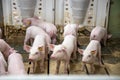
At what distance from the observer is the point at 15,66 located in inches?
71.4

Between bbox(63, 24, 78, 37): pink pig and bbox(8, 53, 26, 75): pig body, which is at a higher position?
bbox(63, 24, 78, 37): pink pig

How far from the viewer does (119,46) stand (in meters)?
2.63

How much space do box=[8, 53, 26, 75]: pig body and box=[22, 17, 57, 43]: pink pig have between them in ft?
1.98

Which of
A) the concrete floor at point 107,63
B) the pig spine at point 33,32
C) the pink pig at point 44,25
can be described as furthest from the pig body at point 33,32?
the concrete floor at point 107,63

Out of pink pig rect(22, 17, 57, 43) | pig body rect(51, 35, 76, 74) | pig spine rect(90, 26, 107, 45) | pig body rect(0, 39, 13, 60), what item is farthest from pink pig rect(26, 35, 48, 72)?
pig spine rect(90, 26, 107, 45)

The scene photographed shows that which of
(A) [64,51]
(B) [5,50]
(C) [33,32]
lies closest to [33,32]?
(C) [33,32]

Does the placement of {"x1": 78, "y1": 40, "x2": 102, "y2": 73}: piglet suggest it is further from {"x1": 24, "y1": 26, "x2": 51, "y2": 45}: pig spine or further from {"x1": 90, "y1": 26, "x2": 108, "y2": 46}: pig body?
{"x1": 24, "y1": 26, "x2": 51, "y2": 45}: pig spine

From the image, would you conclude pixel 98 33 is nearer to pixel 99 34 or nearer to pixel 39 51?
pixel 99 34

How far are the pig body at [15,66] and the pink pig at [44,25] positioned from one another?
60 cm

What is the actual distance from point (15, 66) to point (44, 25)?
882 mm

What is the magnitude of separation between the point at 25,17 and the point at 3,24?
257mm

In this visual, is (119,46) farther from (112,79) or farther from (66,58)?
(112,79)

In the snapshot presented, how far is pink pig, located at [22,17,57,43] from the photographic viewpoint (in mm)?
2535

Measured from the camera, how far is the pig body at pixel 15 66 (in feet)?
5.58
